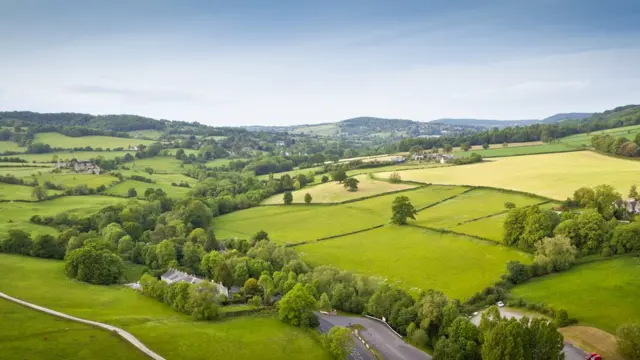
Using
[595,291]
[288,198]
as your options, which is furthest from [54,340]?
[288,198]

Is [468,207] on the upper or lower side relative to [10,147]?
lower

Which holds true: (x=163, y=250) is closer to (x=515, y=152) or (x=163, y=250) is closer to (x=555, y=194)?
(x=555, y=194)

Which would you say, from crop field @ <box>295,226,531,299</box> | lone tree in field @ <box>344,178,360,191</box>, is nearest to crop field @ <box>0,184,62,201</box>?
→ crop field @ <box>295,226,531,299</box>

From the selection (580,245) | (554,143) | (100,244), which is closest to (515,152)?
(554,143)

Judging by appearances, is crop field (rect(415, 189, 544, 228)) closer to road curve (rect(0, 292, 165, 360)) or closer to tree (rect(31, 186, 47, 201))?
road curve (rect(0, 292, 165, 360))

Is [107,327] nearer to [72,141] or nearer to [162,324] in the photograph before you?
[162,324]

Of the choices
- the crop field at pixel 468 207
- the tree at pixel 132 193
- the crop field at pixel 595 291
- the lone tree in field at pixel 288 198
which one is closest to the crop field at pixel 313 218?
the lone tree in field at pixel 288 198
